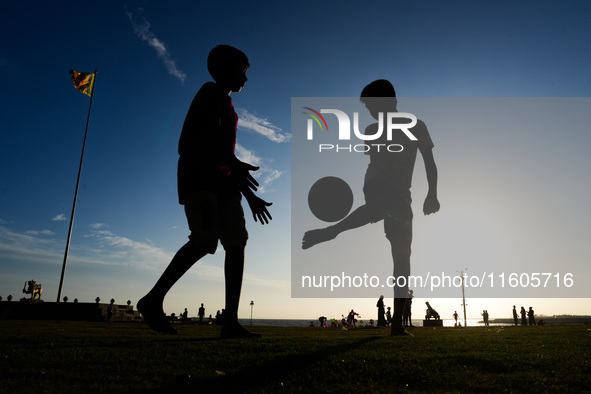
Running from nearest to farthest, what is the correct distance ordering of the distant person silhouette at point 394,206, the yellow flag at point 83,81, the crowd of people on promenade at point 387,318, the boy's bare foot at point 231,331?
1. the boy's bare foot at point 231,331
2. the distant person silhouette at point 394,206
3. the crowd of people on promenade at point 387,318
4. the yellow flag at point 83,81

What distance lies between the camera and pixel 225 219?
13.0ft

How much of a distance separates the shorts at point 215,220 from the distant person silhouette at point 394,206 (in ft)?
5.01

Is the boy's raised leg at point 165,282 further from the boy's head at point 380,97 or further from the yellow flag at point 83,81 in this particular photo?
the yellow flag at point 83,81

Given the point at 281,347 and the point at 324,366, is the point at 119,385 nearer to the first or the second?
the point at 324,366

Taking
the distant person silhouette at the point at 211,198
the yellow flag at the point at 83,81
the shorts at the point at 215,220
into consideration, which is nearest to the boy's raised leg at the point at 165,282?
the distant person silhouette at the point at 211,198

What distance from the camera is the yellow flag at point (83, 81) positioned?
3117 cm

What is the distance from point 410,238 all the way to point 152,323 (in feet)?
11.3

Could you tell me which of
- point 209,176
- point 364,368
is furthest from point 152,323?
point 364,368

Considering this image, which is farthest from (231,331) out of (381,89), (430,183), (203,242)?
(381,89)

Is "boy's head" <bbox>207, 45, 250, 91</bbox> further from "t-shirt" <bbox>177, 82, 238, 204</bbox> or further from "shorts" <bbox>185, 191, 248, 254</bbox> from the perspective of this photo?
"shorts" <bbox>185, 191, 248, 254</bbox>

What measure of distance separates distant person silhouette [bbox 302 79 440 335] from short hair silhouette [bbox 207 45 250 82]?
2.31m

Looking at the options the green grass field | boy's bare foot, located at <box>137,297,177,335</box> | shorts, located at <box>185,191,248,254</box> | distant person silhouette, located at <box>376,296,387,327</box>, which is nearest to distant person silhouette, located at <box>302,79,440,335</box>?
shorts, located at <box>185,191,248,254</box>

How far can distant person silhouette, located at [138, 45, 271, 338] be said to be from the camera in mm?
3744

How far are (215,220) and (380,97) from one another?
133 inches
